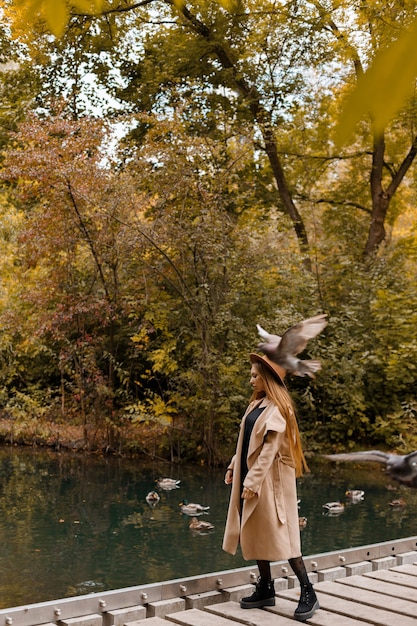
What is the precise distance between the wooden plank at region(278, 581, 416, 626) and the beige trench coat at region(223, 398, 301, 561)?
0.41 meters

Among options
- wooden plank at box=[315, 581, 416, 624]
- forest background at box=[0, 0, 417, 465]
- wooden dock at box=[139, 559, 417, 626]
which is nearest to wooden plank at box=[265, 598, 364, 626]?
wooden dock at box=[139, 559, 417, 626]

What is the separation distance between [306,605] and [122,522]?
19.3 feet

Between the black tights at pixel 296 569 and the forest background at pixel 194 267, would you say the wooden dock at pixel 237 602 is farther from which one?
the forest background at pixel 194 267

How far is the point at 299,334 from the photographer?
4.63m

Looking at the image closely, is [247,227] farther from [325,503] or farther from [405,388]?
[325,503]

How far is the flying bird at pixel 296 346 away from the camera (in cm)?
460

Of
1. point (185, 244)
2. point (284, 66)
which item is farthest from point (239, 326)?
point (284, 66)

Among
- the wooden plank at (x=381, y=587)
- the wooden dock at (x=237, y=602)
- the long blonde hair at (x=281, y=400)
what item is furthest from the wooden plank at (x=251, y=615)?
the long blonde hair at (x=281, y=400)

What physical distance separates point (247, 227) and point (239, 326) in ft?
6.71

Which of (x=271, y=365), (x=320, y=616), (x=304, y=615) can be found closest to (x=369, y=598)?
(x=320, y=616)

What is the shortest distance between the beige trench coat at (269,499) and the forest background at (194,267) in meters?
9.39

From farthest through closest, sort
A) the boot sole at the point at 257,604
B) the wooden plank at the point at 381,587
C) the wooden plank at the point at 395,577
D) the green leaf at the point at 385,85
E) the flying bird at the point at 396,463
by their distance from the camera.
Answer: the wooden plank at the point at 395,577 → the wooden plank at the point at 381,587 → the boot sole at the point at 257,604 → the flying bird at the point at 396,463 → the green leaf at the point at 385,85

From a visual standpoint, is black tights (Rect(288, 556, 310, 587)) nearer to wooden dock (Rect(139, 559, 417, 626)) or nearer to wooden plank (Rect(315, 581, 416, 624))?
wooden dock (Rect(139, 559, 417, 626))

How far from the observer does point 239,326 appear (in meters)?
15.0
